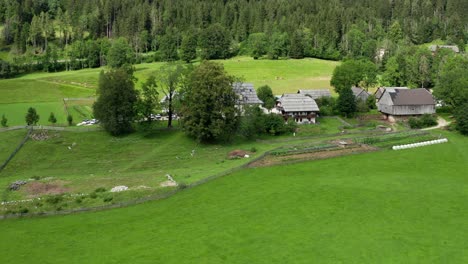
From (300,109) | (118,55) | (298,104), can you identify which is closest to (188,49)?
(118,55)

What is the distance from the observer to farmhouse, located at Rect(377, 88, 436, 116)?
92.7m

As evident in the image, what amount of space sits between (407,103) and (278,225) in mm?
56667

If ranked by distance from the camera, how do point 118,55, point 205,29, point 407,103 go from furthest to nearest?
point 205,29 → point 118,55 → point 407,103

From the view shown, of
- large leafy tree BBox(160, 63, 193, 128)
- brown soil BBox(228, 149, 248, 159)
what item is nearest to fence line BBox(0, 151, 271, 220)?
brown soil BBox(228, 149, 248, 159)

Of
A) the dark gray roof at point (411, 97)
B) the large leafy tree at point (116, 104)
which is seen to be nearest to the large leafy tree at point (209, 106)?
the large leafy tree at point (116, 104)

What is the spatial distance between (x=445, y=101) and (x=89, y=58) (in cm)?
10350

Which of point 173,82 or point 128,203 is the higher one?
point 173,82

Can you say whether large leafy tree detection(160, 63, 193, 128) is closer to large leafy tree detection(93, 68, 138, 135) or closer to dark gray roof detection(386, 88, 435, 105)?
large leafy tree detection(93, 68, 138, 135)

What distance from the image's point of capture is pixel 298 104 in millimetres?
90188

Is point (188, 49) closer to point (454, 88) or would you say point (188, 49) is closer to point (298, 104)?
point (298, 104)

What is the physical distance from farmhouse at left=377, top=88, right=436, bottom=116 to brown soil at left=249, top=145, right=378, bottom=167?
2205 centimetres

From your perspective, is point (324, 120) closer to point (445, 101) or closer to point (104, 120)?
point (445, 101)

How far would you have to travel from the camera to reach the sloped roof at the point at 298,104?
89.4 m

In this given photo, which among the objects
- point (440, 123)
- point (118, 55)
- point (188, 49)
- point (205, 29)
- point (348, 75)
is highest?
point (205, 29)
